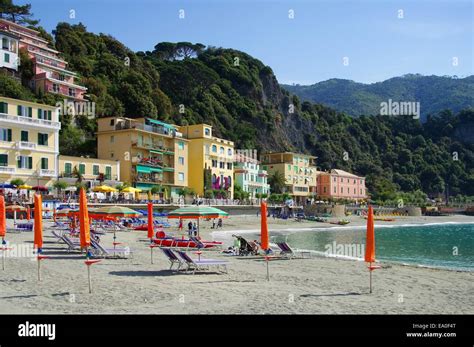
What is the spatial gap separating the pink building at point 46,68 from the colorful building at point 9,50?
2081 mm

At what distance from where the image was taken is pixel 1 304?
32.5 feet

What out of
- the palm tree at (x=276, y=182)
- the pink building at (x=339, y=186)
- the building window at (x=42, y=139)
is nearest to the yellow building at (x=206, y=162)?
the palm tree at (x=276, y=182)

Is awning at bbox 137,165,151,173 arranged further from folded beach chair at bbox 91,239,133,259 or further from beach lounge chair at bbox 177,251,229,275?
beach lounge chair at bbox 177,251,229,275

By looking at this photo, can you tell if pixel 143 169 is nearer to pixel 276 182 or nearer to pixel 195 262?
pixel 276 182

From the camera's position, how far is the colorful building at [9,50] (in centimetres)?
5338

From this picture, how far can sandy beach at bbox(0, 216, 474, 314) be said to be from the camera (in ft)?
33.4

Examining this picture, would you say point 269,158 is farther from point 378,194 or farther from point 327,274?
point 327,274

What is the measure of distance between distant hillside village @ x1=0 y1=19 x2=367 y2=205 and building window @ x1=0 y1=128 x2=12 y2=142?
3.1 inches

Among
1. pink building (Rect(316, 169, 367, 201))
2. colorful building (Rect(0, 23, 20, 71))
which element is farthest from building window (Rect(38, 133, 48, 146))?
pink building (Rect(316, 169, 367, 201))

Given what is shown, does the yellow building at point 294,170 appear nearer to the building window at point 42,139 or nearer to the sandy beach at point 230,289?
the building window at point 42,139

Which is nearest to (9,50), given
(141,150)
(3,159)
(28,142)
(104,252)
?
(141,150)
